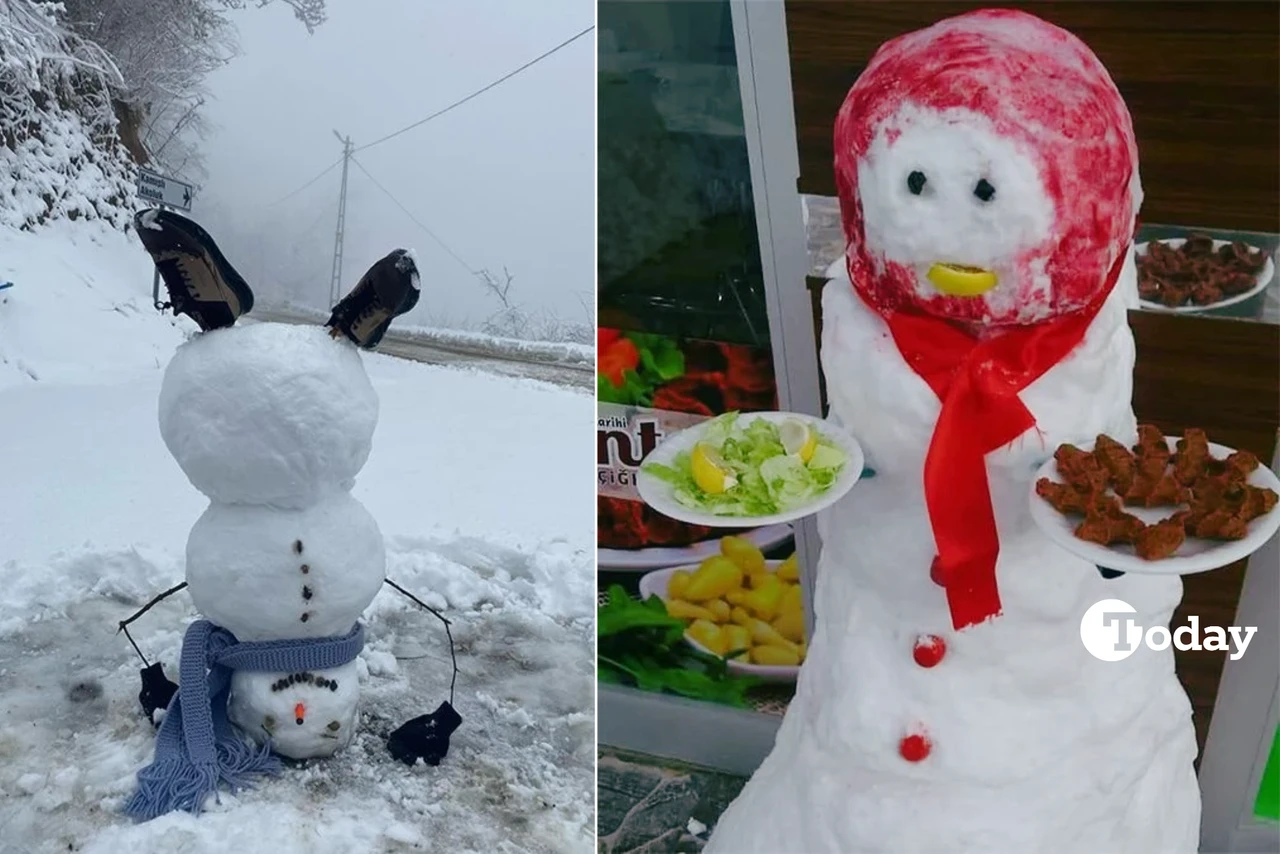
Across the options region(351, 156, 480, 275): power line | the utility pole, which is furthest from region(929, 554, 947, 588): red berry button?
the utility pole

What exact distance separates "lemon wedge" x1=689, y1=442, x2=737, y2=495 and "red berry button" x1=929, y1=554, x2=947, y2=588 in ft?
0.63

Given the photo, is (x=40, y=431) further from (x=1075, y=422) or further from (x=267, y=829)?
(x=1075, y=422)

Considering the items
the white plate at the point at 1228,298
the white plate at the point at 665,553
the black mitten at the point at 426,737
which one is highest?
the white plate at the point at 1228,298

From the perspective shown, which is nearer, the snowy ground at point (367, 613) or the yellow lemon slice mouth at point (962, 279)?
the yellow lemon slice mouth at point (962, 279)

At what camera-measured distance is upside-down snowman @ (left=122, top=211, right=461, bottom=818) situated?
1.25 meters

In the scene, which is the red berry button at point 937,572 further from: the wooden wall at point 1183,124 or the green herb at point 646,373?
the green herb at point 646,373

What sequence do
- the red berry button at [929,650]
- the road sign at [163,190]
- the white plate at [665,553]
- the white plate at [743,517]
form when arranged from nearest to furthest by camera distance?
the white plate at [743,517], the red berry button at [929,650], the road sign at [163,190], the white plate at [665,553]

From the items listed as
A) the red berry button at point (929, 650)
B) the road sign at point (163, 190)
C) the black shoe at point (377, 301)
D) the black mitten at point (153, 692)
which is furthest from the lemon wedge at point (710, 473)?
the black mitten at point (153, 692)

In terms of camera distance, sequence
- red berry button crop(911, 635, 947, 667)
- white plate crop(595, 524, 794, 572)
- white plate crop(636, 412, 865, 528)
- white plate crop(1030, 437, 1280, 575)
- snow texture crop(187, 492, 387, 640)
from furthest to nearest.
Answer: white plate crop(595, 524, 794, 572) → snow texture crop(187, 492, 387, 640) → red berry button crop(911, 635, 947, 667) → white plate crop(636, 412, 865, 528) → white plate crop(1030, 437, 1280, 575)

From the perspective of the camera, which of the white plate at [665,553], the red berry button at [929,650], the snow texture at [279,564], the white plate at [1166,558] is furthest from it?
the white plate at [665,553]

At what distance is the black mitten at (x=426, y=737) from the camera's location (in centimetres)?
137

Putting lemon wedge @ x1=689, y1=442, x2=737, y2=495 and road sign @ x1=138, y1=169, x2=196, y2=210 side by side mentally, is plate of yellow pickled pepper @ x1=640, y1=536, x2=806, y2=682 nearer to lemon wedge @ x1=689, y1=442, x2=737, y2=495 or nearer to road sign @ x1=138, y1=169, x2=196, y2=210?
lemon wedge @ x1=689, y1=442, x2=737, y2=495

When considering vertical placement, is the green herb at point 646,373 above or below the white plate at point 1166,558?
below

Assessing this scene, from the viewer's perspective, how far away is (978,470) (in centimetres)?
105
